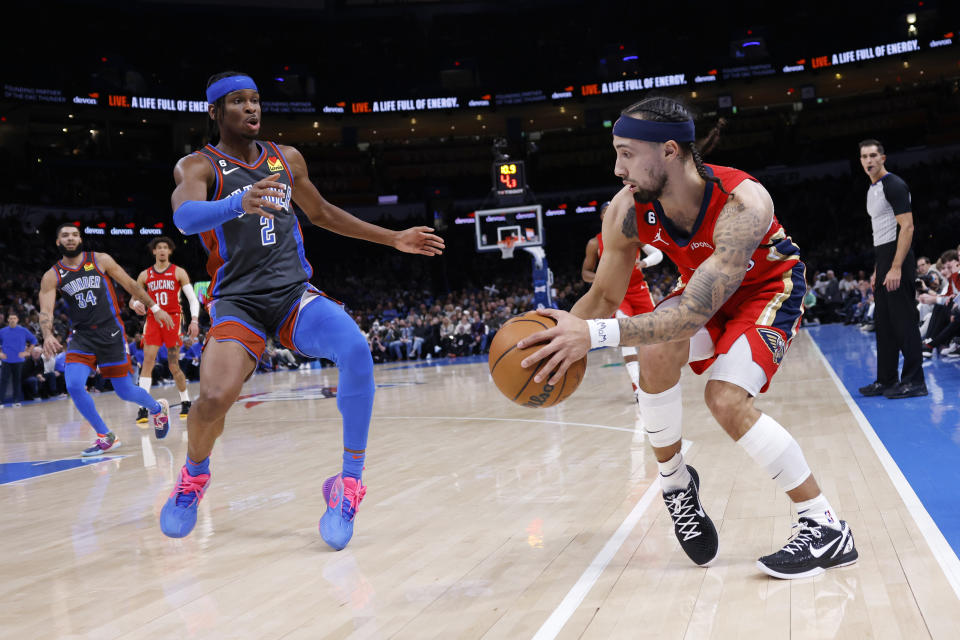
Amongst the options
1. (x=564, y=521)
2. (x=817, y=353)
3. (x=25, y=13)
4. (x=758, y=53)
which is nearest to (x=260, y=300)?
(x=564, y=521)

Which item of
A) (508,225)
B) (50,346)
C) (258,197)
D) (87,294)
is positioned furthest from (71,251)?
(508,225)

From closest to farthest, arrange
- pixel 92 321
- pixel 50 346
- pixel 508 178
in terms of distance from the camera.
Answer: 1. pixel 50 346
2. pixel 92 321
3. pixel 508 178

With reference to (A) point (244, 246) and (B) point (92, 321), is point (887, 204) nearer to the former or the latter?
(A) point (244, 246)

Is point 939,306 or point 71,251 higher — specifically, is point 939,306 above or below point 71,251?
below

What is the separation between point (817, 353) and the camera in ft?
38.9

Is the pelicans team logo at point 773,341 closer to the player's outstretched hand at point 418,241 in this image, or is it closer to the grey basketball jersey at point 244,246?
the player's outstretched hand at point 418,241

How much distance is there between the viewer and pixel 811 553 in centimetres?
271

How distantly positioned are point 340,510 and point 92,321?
482 centimetres

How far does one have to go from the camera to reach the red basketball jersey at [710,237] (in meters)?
2.82

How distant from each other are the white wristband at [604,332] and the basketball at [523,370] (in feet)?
0.34

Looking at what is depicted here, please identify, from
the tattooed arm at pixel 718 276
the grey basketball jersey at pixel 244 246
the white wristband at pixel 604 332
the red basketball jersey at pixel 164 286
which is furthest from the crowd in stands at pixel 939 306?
the red basketball jersey at pixel 164 286

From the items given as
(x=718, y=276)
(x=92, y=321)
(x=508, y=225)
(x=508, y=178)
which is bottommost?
(x=718, y=276)

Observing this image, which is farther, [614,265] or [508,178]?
[508,178]

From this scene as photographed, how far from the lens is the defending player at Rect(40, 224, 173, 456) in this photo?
7.08 m
